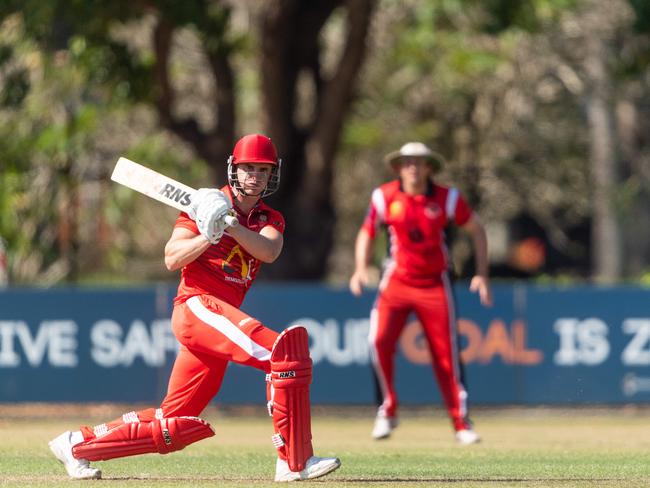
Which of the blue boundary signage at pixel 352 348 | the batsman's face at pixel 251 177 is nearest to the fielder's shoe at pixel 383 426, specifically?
the blue boundary signage at pixel 352 348

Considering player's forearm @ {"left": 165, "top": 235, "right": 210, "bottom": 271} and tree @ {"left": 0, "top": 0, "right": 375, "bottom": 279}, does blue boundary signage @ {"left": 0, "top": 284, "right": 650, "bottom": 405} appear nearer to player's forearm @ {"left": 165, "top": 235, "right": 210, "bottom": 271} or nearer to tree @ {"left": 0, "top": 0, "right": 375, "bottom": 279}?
tree @ {"left": 0, "top": 0, "right": 375, "bottom": 279}

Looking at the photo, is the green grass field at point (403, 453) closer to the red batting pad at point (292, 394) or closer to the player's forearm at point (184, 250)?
the red batting pad at point (292, 394)

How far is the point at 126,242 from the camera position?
29.3 meters

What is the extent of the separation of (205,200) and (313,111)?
12803 mm

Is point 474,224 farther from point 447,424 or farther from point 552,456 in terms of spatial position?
point 447,424

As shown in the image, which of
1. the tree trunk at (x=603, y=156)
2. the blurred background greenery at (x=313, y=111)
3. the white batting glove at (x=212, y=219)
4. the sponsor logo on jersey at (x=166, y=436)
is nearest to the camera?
the white batting glove at (x=212, y=219)

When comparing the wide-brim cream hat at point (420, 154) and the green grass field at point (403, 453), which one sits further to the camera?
the wide-brim cream hat at point (420, 154)

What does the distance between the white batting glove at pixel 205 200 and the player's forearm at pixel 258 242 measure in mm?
163

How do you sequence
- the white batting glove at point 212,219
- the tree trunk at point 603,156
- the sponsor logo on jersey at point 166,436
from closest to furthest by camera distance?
1. the white batting glove at point 212,219
2. the sponsor logo on jersey at point 166,436
3. the tree trunk at point 603,156

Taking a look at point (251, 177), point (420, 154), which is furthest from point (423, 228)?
point (251, 177)

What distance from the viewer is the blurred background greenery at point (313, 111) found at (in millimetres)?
18844

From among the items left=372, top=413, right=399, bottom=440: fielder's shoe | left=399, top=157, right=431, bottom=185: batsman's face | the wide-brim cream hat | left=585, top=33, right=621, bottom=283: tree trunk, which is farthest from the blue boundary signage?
left=585, top=33, right=621, bottom=283: tree trunk

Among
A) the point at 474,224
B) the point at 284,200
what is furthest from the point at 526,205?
the point at 474,224

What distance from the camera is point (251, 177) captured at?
312 inches
